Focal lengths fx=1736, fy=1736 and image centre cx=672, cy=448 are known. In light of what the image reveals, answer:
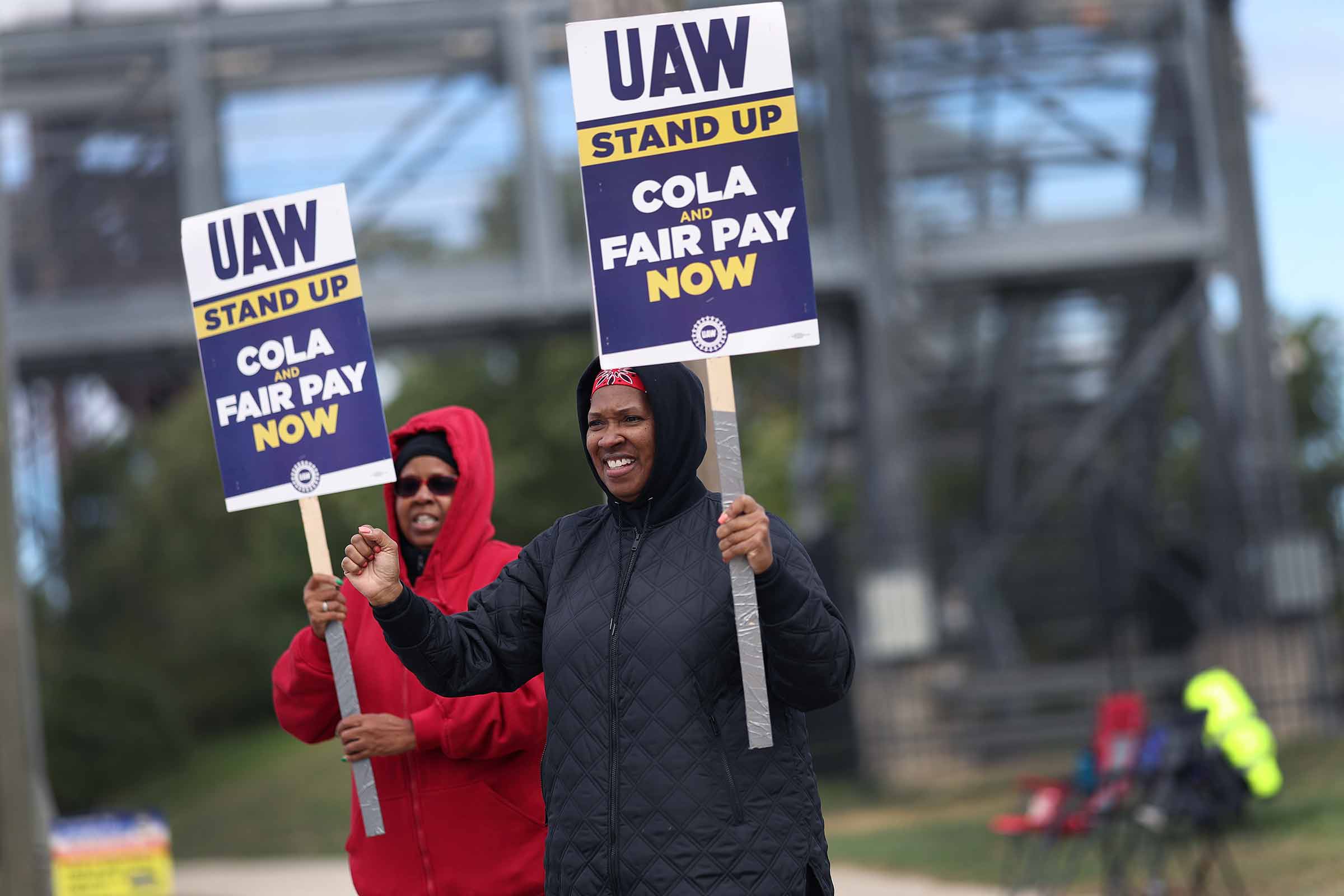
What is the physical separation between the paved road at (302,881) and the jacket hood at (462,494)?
7.04 m

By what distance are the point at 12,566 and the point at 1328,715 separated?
1171cm

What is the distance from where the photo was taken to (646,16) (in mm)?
3979

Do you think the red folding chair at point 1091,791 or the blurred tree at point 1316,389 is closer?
the red folding chair at point 1091,791

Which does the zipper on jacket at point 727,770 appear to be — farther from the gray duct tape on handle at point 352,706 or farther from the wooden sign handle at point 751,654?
the gray duct tape on handle at point 352,706

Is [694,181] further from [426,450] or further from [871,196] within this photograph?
[871,196]

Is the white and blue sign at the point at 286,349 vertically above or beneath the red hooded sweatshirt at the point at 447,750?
above

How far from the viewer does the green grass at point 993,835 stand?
10.1m

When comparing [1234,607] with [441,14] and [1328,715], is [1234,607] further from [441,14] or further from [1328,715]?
[441,14]

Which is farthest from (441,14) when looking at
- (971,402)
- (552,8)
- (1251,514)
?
(1251,514)

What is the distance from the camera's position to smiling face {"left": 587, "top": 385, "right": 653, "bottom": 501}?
3732mm

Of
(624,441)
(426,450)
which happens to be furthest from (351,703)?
(624,441)

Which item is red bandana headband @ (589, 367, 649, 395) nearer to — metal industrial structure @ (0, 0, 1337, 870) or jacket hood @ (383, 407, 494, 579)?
jacket hood @ (383, 407, 494, 579)

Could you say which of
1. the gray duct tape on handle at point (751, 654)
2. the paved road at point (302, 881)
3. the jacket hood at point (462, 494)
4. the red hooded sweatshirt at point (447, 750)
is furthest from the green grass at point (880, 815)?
the gray duct tape on handle at point (751, 654)

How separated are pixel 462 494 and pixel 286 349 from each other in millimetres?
624
